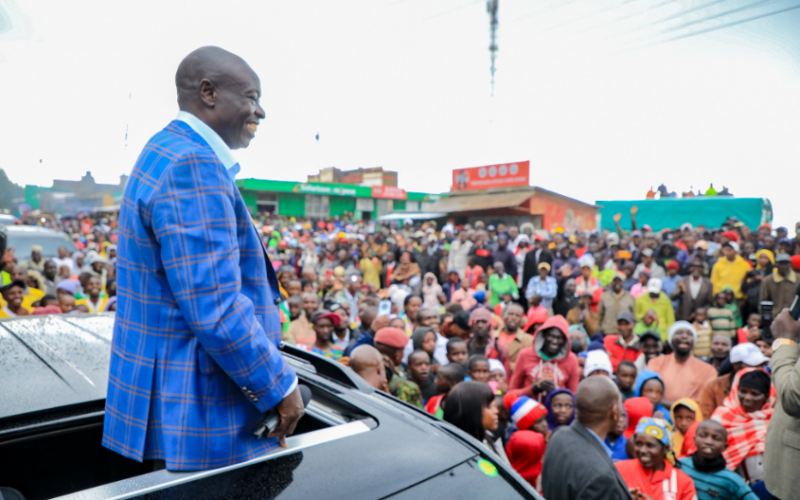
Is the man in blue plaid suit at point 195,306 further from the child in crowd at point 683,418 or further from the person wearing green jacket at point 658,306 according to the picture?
the person wearing green jacket at point 658,306

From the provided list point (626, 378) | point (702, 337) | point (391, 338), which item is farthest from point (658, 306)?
point (391, 338)

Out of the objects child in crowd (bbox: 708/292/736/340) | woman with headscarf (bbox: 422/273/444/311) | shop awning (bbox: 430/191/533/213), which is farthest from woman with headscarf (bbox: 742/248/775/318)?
shop awning (bbox: 430/191/533/213)

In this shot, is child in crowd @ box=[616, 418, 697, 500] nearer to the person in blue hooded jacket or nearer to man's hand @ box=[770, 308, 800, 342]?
man's hand @ box=[770, 308, 800, 342]

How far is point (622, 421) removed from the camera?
161 inches

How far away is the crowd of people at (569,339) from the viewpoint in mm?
3592

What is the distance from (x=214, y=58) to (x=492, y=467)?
1357mm

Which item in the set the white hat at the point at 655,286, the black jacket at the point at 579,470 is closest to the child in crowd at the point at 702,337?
the white hat at the point at 655,286

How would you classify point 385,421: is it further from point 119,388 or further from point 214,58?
point 214,58

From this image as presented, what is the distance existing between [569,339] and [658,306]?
3.69 m

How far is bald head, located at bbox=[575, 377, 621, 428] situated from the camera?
8.93 feet

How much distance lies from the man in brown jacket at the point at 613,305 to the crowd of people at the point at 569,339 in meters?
0.02

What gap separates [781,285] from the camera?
7520 millimetres

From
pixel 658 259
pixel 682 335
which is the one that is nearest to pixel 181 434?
pixel 682 335

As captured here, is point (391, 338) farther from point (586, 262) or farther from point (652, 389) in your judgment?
point (586, 262)
